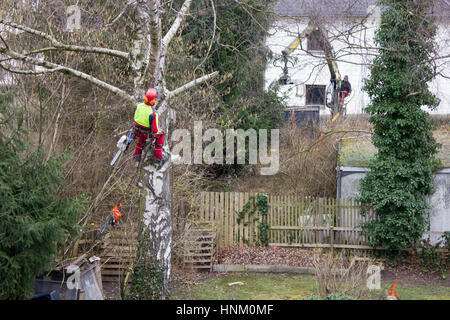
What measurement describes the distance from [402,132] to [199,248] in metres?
6.37

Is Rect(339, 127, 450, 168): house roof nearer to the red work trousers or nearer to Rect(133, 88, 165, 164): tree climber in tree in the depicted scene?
the red work trousers

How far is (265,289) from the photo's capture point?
37.1 feet

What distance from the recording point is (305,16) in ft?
60.5

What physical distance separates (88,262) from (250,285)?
4177mm

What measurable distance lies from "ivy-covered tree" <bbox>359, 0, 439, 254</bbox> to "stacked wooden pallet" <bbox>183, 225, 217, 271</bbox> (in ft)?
14.3

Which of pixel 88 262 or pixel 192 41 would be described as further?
Result: pixel 192 41

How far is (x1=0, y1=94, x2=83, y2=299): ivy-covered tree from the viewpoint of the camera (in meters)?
6.55

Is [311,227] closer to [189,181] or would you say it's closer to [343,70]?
[189,181]

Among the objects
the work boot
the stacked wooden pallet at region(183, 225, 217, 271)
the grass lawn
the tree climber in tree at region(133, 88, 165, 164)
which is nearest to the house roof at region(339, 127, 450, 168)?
the grass lawn

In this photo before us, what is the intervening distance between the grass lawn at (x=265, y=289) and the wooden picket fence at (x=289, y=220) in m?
1.78

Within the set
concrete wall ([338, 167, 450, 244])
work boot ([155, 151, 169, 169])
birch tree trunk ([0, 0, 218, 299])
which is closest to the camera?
birch tree trunk ([0, 0, 218, 299])

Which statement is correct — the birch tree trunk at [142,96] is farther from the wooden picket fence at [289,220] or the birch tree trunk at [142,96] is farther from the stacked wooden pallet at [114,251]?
the wooden picket fence at [289,220]

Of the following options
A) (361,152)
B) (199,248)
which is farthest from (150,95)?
(361,152)

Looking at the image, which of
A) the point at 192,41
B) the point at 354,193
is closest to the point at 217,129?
the point at 192,41
